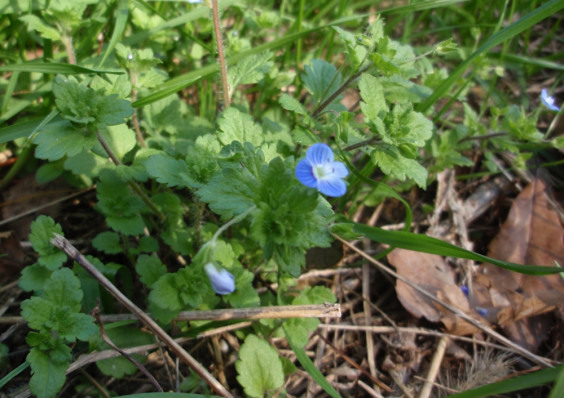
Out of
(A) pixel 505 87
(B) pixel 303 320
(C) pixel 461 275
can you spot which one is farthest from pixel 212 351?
(A) pixel 505 87

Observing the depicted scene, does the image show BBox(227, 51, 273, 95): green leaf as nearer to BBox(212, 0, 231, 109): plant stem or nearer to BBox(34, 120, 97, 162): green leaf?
BBox(212, 0, 231, 109): plant stem

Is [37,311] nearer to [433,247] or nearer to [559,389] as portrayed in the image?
[433,247]

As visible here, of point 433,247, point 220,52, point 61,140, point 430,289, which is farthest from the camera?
point 430,289

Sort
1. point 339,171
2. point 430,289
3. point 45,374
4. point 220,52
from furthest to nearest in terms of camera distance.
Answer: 1. point 430,289
2. point 220,52
3. point 45,374
4. point 339,171

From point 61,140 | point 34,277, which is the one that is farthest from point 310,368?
point 61,140

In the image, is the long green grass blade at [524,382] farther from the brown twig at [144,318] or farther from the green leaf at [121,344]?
the green leaf at [121,344]

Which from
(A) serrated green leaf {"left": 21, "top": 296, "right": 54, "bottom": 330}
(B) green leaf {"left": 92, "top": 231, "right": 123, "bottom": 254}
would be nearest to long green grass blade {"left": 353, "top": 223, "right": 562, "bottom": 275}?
(B) green leaf {"left": 92, "top": 231, "right": 123, "bottom": 254}
